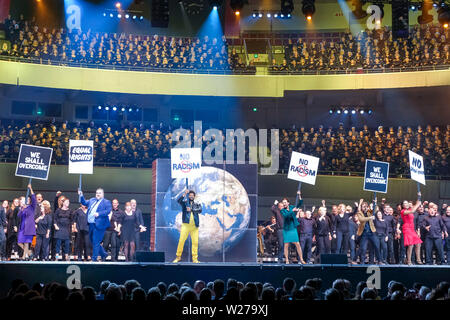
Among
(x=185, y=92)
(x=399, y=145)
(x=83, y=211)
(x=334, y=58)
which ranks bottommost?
(x=83, y=211)

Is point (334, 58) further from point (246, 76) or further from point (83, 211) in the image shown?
point (83, 211)

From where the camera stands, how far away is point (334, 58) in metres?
28.3

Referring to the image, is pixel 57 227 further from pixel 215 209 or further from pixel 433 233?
pixel 433 233

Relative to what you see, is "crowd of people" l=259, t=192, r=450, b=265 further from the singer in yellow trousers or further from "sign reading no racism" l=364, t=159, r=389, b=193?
the singer in yellow trousers

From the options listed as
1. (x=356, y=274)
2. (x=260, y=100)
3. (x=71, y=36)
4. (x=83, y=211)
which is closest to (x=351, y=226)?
(x=356, y=274)

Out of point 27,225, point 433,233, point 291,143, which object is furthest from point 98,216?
point 291,143

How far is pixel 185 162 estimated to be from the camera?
1572 centimetres

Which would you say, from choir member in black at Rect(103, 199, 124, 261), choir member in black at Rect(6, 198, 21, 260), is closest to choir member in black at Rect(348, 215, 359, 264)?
choir member in black at Rect(103, 199, 124, 261)

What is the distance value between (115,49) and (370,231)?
1631 centimetres

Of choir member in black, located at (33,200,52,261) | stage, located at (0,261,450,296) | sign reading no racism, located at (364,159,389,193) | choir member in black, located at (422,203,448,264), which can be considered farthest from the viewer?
sign reading no racism, located at (364,159,389,193)

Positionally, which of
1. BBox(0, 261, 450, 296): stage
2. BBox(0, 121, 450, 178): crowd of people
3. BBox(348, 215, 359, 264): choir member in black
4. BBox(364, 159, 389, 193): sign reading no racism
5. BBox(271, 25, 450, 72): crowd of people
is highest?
BBox(271, 25, 450, 72): crowd of people

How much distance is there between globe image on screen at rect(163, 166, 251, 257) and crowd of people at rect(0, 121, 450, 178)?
380 inches

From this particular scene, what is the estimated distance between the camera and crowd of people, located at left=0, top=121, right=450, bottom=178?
25078mm
